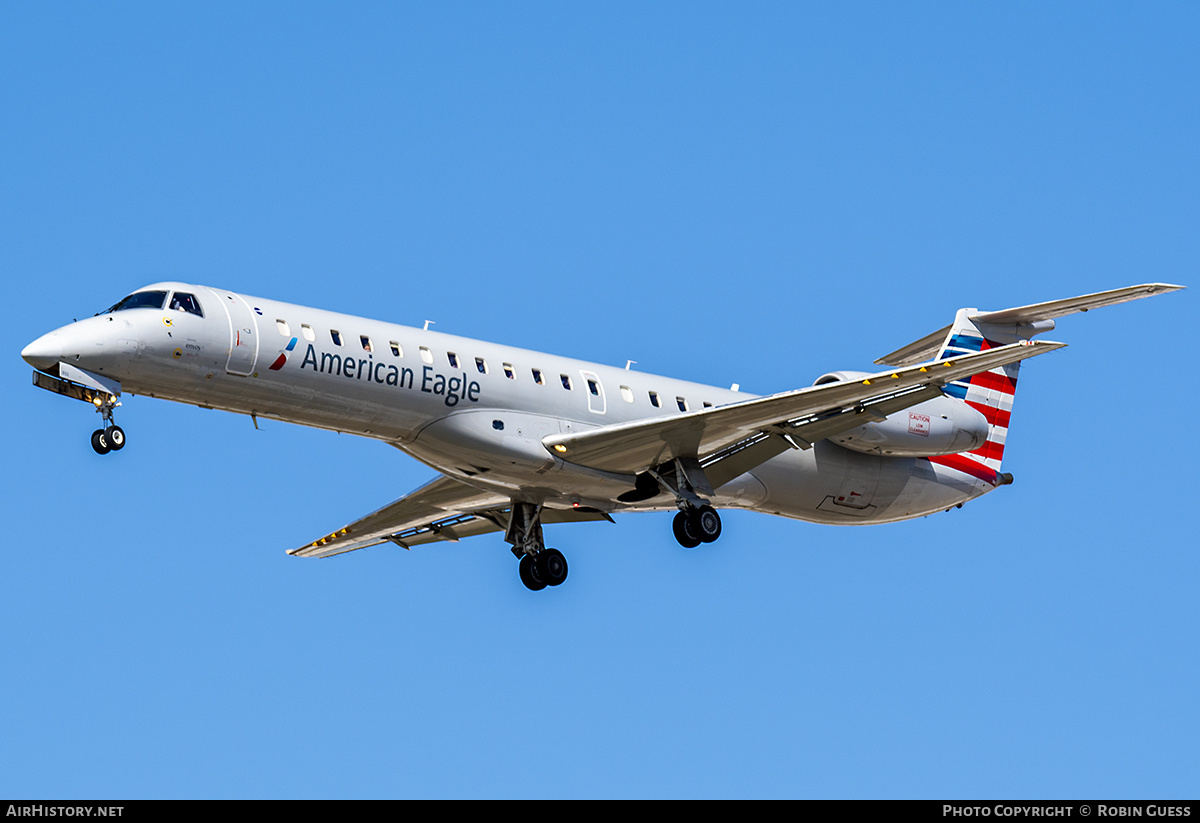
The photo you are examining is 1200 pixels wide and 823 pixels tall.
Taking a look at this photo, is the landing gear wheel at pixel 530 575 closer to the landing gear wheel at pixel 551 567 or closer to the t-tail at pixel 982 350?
the landing gear wheel at pixel 551 567

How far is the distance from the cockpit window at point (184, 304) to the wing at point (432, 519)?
5.91 m

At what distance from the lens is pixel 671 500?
2436 cm

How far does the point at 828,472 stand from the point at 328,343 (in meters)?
8.97

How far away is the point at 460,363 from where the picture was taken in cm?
2252

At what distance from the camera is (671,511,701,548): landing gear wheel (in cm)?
2336
